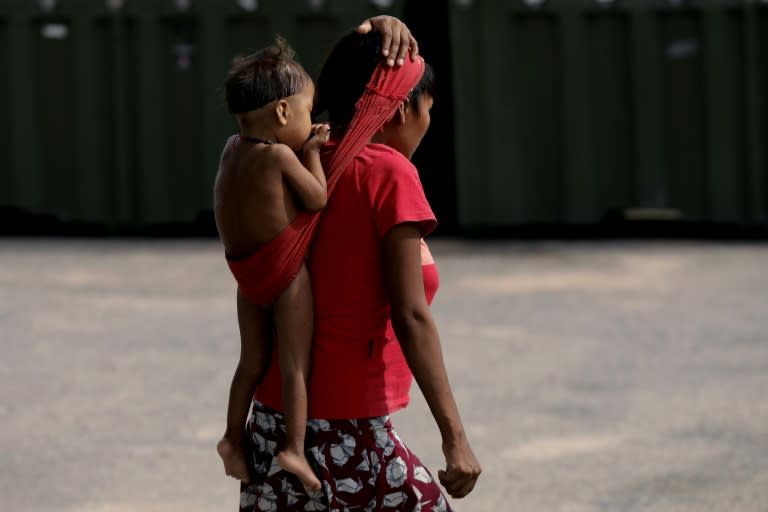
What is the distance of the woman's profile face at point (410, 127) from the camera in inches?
117

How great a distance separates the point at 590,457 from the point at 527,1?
7586mm

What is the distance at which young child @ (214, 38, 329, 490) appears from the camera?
280 centimetres

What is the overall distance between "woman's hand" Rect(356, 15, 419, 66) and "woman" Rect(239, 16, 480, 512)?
21 mm

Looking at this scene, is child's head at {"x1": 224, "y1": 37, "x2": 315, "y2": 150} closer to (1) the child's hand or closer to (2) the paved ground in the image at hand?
(1) the child's hand

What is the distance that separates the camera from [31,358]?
732cm

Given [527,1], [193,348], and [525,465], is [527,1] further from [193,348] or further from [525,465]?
[525,465]

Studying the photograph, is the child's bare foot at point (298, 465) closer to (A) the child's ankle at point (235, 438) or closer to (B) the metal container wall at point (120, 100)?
(A) the child's ankle at point (235, 438)

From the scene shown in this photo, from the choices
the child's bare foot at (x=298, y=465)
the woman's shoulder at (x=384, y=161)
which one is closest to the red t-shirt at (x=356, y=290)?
the woman's shoulder at (x=384, y=161)

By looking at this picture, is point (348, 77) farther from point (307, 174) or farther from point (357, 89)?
point (307, 174)

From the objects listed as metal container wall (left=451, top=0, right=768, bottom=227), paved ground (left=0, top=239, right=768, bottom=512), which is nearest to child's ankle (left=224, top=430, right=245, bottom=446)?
paved ground (left=0, top=239, right=768, bottom=512)

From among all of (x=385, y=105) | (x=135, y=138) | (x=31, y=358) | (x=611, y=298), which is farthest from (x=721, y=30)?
(x=385, y=105)

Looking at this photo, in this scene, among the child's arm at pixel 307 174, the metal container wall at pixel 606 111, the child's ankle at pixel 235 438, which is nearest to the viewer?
the child's arm at pixel 307 174

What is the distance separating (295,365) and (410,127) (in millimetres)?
553

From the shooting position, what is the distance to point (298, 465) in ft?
9.36
